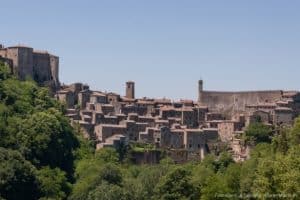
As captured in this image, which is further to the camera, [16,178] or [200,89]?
[200,89]

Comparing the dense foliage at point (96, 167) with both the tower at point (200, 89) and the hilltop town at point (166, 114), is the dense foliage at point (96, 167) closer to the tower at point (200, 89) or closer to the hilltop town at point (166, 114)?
the hilltop town at point (166, 114)

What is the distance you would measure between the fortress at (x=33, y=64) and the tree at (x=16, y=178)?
28411 mm

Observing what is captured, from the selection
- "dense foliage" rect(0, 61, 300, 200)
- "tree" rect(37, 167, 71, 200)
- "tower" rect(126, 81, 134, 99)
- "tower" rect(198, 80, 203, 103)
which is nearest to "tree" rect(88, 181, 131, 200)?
"dense foliage" rect(0, 61, 300, 200)

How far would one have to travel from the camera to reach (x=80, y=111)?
3130 inches

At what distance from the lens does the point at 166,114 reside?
81.5 metres

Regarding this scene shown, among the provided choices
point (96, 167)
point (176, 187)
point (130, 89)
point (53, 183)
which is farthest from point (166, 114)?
point (176, 187)

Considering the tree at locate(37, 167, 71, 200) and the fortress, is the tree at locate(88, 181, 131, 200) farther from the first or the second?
the fortress

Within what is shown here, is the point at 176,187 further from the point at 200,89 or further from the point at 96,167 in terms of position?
the point at 200,89

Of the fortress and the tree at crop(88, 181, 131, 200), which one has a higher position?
the fortress

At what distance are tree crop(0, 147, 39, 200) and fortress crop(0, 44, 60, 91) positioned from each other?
28411mm

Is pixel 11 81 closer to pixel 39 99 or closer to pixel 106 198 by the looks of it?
pixel 39 99

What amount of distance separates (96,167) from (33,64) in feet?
80.6

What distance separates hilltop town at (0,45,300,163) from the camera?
74812 millimetres

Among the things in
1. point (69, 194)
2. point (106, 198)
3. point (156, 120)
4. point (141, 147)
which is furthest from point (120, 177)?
point (156, 120)
